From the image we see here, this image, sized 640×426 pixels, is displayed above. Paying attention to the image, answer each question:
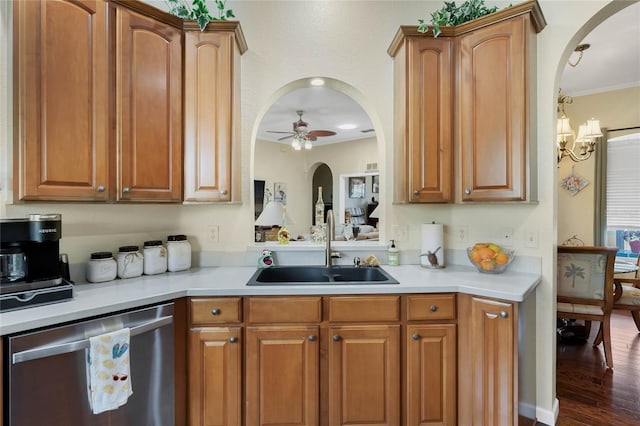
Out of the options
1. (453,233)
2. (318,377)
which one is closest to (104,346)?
(318,377)

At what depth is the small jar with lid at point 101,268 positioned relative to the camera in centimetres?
184

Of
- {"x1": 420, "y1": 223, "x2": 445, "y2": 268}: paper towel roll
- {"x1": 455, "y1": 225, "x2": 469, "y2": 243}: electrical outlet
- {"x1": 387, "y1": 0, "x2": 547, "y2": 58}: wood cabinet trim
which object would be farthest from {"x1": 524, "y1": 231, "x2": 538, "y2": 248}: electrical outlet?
{"x1": 387, "y1": 0, "x2": 547, "y2": 58}: wood cabinet trim

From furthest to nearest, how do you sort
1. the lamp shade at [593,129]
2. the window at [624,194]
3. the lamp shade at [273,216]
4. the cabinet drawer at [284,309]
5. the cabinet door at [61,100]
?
the window at [624,194] < the lamp shade at [593,129] < the lamp shade at [273,216] < the cabinet drawer at [284,309] < the cabinet door at [61,100]

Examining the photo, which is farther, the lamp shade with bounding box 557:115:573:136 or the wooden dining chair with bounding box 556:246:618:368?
the lamp shade with bounding box 557:115:573:136

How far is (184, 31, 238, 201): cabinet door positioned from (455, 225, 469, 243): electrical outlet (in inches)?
66.0

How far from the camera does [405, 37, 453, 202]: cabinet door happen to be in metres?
2.07

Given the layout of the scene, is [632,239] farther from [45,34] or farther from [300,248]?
[45,34]

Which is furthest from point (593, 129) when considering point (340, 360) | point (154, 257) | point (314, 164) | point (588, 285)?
point (314, 164)

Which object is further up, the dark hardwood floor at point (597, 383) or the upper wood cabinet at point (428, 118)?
the upper wood cabinet at point (428, 118)

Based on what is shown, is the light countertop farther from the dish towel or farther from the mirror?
the mirror

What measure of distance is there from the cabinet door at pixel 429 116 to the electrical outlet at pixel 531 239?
591 millimetres

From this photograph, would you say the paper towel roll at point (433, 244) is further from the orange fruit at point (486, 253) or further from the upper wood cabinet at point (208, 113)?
the upper wood cabinet at point (208, 113)

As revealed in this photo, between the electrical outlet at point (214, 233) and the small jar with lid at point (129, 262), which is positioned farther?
the electrical outlet at point (214, 233)

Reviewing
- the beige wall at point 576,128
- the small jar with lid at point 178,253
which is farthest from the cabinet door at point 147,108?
the beige wall at point 576,128
